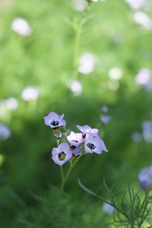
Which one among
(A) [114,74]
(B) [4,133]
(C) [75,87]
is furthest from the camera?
(A) [114,74]

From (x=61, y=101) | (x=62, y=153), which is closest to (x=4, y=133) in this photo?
(x=61, y=101)

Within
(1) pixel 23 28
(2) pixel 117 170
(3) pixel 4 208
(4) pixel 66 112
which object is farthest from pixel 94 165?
(1) pixel 23 28

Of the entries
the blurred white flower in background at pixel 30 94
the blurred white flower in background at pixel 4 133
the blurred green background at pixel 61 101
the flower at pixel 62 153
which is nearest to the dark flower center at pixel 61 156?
the flower at pixel 62 153

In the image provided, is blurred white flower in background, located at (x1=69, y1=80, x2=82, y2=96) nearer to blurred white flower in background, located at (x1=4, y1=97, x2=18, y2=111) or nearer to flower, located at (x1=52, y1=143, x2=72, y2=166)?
blurred white flower in background, located at (x1=4, y1=97, x2=18, y2=111)

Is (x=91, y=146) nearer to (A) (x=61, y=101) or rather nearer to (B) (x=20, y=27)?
(A) (x=61, y=101)

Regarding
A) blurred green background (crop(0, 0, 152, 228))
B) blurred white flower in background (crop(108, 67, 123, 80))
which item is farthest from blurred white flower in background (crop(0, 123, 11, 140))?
blurred white flower in background (crop(108, 67, 123, 80))

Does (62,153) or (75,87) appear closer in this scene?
(62,153)

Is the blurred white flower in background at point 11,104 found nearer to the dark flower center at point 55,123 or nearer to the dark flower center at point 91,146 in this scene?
the dark flower center at point 55,123
